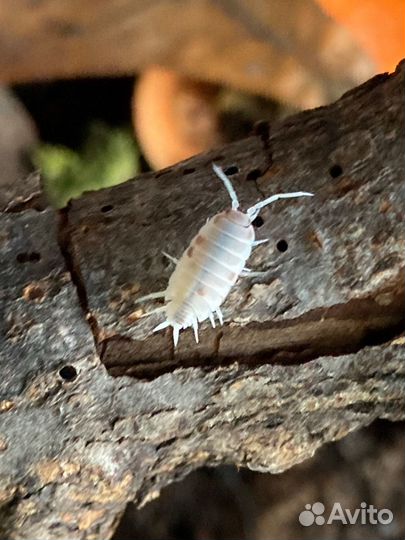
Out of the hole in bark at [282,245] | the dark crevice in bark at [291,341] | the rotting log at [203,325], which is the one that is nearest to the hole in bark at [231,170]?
the rotting log at [203,325]

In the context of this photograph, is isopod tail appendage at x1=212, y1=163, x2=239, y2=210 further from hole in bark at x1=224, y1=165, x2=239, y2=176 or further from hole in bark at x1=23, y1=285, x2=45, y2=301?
hole in bark at x1=23, y1=285, x2=45, y2=301

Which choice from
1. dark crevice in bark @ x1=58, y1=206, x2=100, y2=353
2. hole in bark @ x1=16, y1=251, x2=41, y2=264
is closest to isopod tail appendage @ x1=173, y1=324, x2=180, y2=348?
dark crevice in bark @ x1=58, y1=206, x2=100, y2=353

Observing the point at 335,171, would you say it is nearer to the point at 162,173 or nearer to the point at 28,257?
the point at 162,173

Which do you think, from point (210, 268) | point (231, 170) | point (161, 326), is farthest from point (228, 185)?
point (161, 326)

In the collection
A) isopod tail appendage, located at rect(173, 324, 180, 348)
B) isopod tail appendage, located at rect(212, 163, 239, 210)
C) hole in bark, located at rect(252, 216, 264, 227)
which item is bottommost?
isopod tail appendage, located at rect(173, 324, 180, 348)

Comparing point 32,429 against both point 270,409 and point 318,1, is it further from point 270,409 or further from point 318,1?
point 318,1

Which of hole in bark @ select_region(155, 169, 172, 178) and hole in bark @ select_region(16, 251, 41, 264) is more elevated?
hole in bark @ select_region(155, 169, 172, 178)

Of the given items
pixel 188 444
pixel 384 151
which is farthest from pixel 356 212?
pixel 188 444
